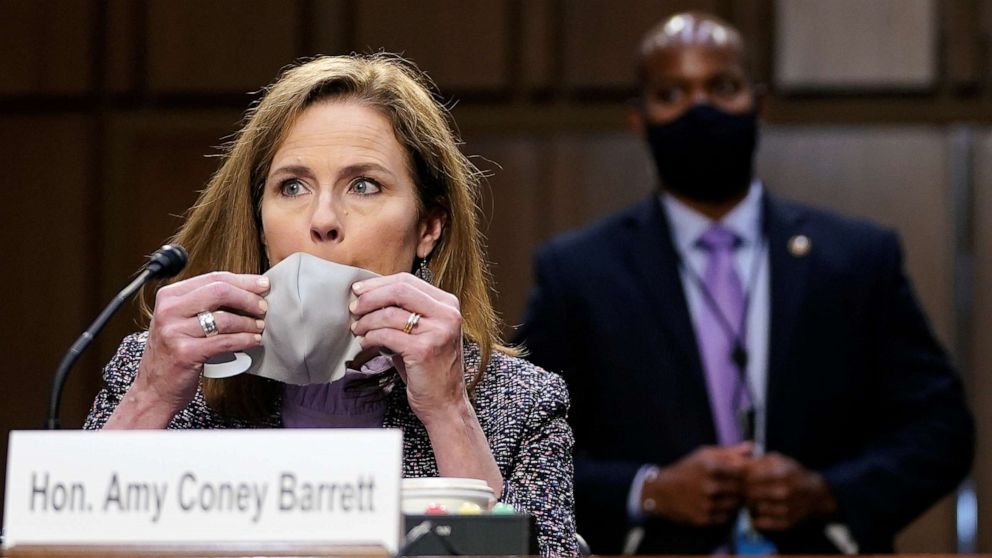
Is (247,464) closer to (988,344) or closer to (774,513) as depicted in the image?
(774,513)

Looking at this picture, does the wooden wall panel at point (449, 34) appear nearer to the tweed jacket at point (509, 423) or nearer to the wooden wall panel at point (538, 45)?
the wooden wall panel at point (538, 45)

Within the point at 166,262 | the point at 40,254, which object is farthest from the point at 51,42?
the point at 166,262

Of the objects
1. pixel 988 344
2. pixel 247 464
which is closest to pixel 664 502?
pixel 988 344

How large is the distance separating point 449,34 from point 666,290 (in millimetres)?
1394

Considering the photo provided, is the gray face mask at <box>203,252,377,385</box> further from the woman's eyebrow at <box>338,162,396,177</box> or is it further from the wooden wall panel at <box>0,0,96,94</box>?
the wooden wall panel at <box>0,0,96,94</box>

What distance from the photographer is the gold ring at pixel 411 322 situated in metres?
1.85

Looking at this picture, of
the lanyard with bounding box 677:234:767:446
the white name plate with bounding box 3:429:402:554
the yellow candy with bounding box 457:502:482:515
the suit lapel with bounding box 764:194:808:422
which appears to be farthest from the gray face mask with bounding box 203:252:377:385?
the suit lapel with bounding box 764:194:808:422

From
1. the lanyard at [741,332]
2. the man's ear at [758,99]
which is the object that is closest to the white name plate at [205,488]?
A: the lanyard at [741,332]

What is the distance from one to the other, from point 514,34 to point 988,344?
5.23 ft

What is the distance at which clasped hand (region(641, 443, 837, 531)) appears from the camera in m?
3.19

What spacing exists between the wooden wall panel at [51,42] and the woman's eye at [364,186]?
2731 millimetres

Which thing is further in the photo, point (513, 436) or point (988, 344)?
point (988, 344)

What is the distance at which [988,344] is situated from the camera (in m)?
4.36

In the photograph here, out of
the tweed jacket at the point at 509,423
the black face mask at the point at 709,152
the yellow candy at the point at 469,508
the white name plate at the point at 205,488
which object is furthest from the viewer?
Answer: the black face mask at the point at 709,152
